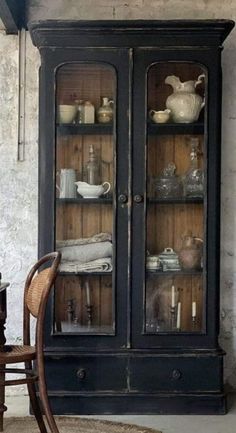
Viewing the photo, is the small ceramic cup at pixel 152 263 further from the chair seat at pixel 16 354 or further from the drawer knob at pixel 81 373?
the chair seat at pixel 16 354

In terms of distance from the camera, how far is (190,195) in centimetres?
417

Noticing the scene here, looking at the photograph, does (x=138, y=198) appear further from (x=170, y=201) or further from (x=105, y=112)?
(x=105, y=112)

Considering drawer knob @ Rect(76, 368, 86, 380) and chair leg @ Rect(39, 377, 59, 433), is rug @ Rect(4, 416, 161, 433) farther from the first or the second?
chair leg @ Rect(39, 377, 59, 433)

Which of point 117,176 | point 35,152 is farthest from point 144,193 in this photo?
point 35,152

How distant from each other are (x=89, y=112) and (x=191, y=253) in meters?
0.97

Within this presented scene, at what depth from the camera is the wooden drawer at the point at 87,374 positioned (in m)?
4.06

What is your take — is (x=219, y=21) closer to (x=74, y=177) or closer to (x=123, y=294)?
(x=74, y=177)

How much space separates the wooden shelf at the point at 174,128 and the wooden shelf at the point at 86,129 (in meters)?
0.24

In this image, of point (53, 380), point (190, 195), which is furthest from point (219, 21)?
point (53, 380)

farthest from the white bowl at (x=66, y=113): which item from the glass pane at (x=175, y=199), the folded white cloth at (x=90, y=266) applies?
the folded white cloth at (x=90, y=266)

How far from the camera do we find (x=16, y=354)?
3.39m

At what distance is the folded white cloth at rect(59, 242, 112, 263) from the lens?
4.14 meters

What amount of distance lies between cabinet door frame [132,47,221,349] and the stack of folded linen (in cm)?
15

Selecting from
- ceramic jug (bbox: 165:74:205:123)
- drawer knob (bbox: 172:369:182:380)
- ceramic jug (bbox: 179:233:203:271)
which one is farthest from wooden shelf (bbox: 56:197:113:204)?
drawer knob (bbox: 172:369:182:380)
